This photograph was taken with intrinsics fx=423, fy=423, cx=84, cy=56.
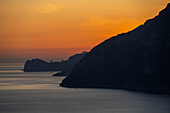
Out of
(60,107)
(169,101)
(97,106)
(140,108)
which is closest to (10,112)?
(60,107)

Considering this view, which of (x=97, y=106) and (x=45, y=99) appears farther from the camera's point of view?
(x=45, y=99)

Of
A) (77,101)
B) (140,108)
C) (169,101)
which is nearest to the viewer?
(140,108)

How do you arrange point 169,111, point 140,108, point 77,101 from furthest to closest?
point 77,101 → point 140,108 → point 169,111

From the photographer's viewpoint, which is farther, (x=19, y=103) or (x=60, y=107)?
(x=19, y=103)

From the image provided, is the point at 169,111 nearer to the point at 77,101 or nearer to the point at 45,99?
the point at 77,101

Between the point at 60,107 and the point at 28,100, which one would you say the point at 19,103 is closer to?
the point at 28,100

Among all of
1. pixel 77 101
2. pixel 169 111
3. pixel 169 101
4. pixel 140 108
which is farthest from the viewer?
pixel 77 101

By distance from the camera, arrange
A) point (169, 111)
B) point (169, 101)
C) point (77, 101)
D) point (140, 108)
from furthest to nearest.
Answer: point (77, 101) < point (169, 101) < point (140, 108) < point (169, 111)

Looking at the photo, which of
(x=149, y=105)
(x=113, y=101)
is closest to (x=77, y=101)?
(x=113, y=101)

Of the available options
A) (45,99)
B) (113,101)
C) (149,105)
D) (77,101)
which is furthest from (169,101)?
(45,99)
